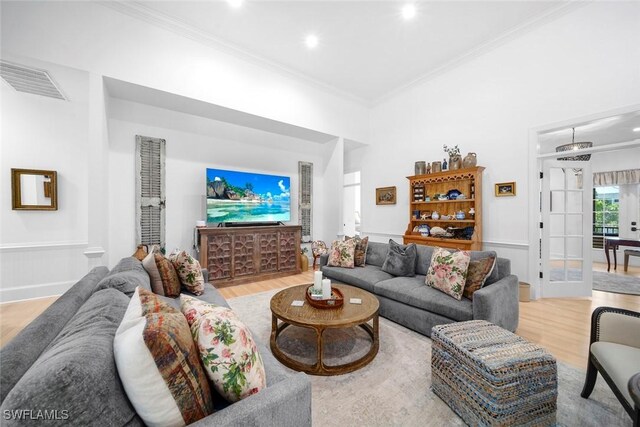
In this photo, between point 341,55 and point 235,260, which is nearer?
point 341,55

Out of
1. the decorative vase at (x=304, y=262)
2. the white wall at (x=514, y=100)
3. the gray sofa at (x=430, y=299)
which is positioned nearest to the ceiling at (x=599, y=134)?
the white wall at (x=514, y=100)

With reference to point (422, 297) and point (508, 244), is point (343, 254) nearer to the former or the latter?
point (422, 297)

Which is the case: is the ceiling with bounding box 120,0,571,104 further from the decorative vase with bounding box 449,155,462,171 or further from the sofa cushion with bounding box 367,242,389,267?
the sofa cushion with bounding box 367,242,389,267

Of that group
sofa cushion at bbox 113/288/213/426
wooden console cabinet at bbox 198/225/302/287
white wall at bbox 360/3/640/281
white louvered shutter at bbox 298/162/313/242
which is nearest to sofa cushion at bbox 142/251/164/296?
sofa cushion at bbox 113/288/213/426

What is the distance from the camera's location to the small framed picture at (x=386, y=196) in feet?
16.7

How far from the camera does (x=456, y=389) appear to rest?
1542 mm

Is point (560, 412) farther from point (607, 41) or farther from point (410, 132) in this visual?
point (410, 132)

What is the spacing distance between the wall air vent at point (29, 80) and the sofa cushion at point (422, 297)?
457 centimetres

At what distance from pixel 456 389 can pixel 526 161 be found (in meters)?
3.33

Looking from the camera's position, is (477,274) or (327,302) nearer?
(327,302)

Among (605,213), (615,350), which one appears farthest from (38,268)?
(605,213)

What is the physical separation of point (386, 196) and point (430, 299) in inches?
121

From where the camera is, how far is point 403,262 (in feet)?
10.2

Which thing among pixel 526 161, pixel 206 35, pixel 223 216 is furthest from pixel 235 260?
pixel 526 161
